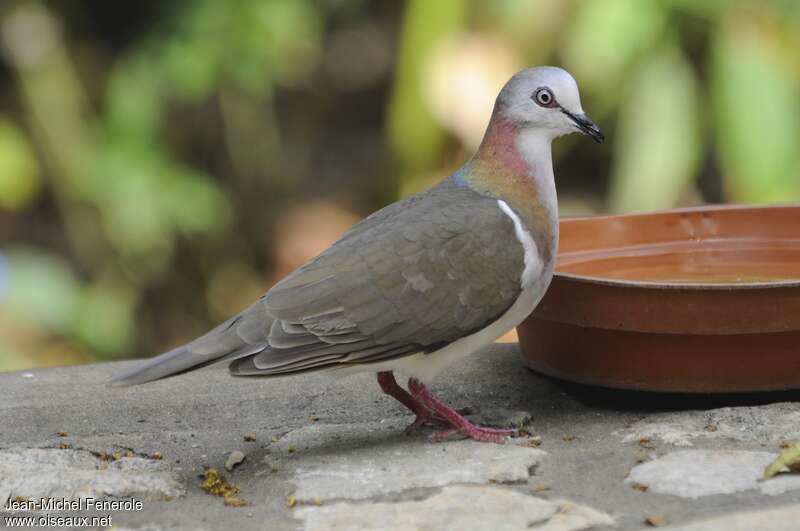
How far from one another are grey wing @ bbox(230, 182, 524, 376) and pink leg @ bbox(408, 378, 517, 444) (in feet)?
0.70

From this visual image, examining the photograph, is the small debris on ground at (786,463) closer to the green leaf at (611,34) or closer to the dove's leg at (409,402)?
the dove's leg at (409,402)

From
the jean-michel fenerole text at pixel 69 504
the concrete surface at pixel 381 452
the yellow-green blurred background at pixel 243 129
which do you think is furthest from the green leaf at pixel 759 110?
the jean-michel fenerole text at pixel 69 504

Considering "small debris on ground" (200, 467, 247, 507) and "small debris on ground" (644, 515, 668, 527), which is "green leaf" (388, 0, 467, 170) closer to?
"small debris on ground" (200, 467, 247, 507)

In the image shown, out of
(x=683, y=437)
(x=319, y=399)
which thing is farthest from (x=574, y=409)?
(x=319, y=399)

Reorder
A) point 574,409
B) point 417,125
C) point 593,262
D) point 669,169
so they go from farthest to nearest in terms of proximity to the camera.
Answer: point 417,125
point 669,169
point 593,262
point 574,409

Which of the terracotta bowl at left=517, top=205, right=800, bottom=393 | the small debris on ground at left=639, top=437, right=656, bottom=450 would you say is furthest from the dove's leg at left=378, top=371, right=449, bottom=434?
the small debris on ground at left=639, top=437, right=656, bottom=450

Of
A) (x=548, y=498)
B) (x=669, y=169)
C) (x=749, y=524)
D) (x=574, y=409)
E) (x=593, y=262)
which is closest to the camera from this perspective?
(x=749, y=524)

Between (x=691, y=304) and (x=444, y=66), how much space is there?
3.20m

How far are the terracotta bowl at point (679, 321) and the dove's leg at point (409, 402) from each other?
1.30ft

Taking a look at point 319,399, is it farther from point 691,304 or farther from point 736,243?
point 736,243

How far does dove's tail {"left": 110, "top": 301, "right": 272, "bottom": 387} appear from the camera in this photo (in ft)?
9.48

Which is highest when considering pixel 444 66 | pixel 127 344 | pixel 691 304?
pixel 444 66

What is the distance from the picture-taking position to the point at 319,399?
361 cm

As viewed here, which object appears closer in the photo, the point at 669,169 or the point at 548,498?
the point at 548,498
